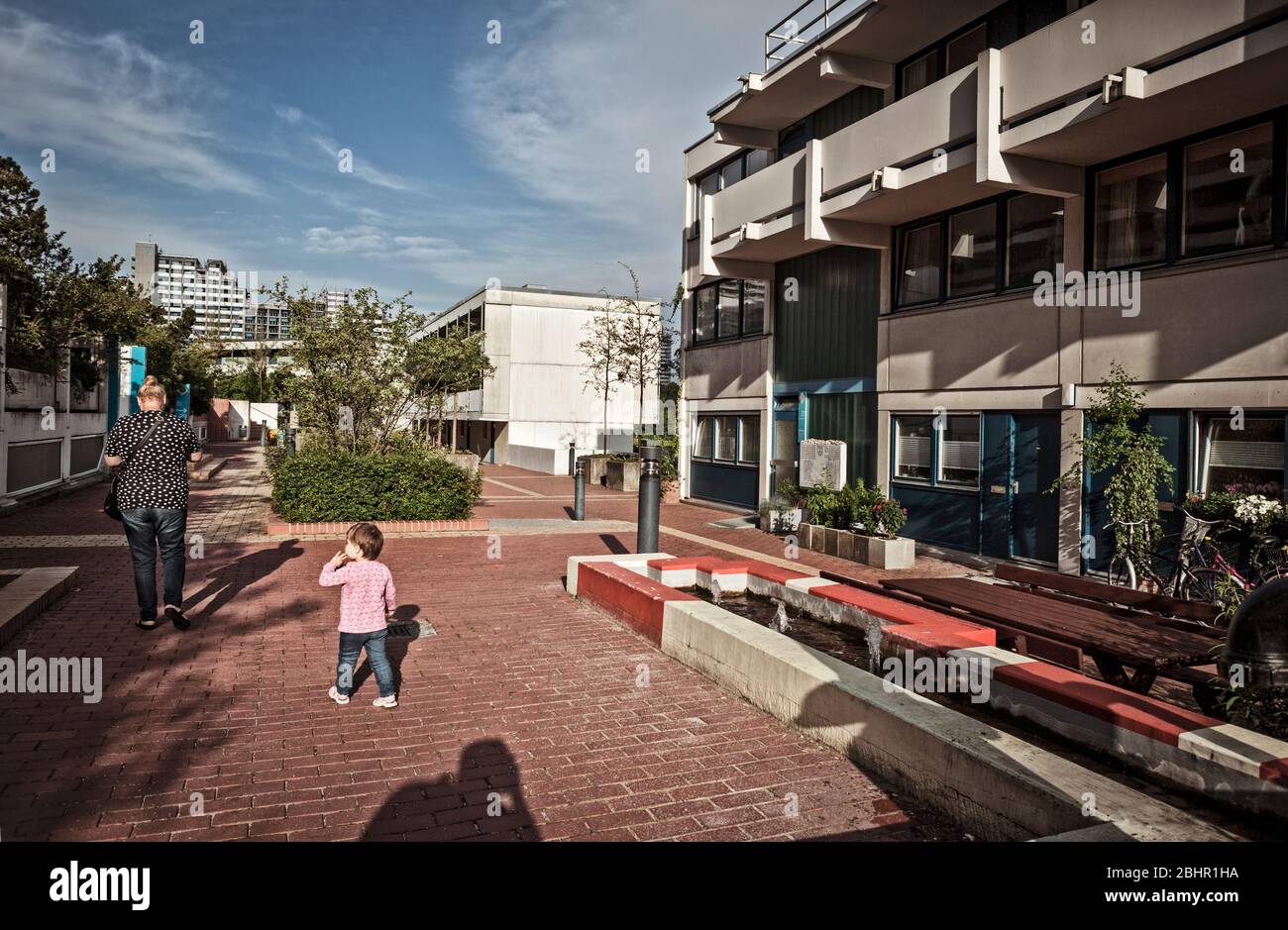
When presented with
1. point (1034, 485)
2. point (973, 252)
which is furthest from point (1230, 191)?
point (1034, 485)

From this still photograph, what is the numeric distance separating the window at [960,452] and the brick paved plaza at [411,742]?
656cm

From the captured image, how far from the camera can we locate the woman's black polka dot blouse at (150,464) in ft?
22.5

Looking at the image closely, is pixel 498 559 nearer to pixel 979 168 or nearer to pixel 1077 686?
pixel 979 168

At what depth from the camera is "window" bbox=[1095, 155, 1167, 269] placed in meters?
10.1

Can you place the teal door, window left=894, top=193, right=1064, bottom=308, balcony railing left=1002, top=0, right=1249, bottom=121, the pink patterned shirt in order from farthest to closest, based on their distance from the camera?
window left=894, top=193, right=1064, bottom=308
the teal door
balcony railing left=1002, top=0, right=1249, bottom=121
the pink patterned shirt

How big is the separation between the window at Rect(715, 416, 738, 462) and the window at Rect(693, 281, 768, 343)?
70.7 inches

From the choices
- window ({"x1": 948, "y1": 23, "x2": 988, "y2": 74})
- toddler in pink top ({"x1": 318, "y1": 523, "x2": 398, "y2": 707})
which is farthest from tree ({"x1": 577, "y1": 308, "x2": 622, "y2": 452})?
toddler in pink top ({"x1": 318, "y1": 523, "x2": 398, "y2": 707})

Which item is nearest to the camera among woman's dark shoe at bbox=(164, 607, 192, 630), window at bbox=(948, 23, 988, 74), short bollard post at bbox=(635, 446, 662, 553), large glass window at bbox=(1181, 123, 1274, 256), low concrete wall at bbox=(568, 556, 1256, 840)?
low concrete wall at bbox=(568, 556, 1256, 840)

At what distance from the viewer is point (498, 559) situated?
37.8ft

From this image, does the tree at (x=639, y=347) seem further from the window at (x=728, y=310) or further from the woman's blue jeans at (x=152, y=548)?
the woman's blue jeans at (x=152, y=548)

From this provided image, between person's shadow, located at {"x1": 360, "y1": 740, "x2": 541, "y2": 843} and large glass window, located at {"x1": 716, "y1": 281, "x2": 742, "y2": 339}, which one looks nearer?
person's shadow, located at {"x1": 360, "y1": 740, "x2": 541, "y2": 843}

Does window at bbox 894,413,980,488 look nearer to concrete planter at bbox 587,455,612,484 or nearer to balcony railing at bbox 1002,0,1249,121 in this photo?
balcony railing at bbox 1002,0,1249,121
